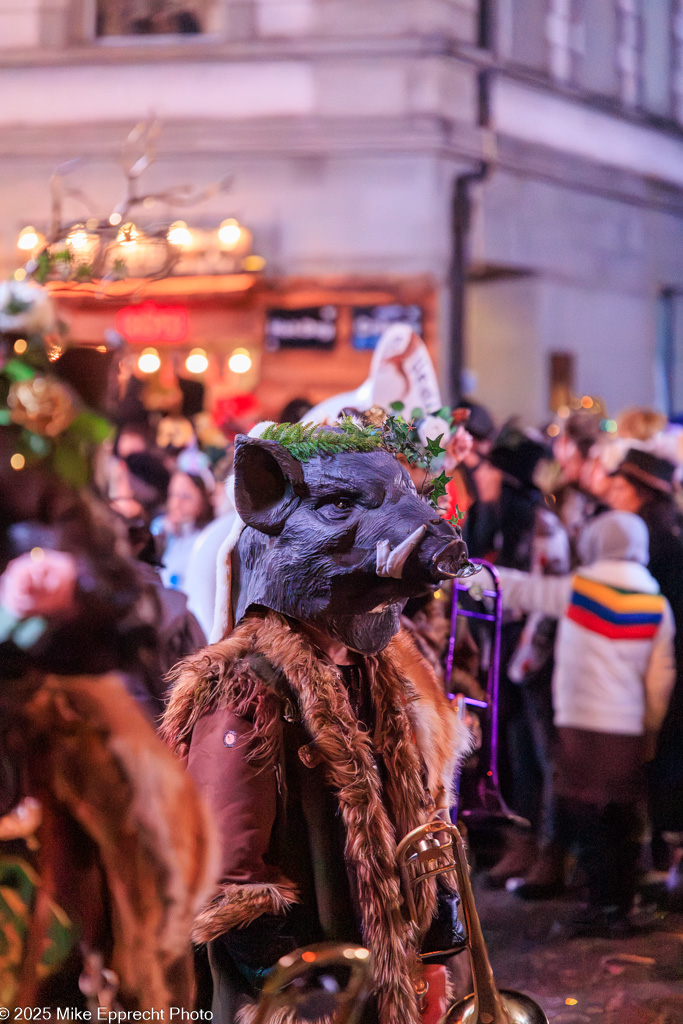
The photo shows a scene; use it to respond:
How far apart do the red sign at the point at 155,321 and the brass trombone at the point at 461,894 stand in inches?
435

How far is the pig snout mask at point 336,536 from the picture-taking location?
175cm

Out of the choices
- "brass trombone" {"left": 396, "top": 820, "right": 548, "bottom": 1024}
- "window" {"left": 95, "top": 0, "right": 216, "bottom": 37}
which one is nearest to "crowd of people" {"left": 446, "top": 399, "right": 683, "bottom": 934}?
"brass trombone" {"left": 396, "top": 820, "right": 548, "bottom": 1024}

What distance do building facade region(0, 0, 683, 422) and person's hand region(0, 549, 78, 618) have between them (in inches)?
390

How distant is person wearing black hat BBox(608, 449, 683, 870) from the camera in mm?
5055

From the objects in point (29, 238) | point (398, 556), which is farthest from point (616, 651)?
point (29, 238)

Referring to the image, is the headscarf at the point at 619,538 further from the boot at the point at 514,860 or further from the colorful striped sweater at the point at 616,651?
the boot at the point at 514,860

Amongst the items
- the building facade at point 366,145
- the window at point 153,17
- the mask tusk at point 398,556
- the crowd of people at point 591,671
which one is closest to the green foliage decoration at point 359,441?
the mask tusk at point 398,556

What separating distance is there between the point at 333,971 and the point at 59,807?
0.50 metres

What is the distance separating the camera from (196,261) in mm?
12109

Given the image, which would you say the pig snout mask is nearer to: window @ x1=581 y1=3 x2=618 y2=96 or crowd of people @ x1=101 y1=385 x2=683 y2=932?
crowd of people @ x1=101 y1=385 x2=683 y2=932

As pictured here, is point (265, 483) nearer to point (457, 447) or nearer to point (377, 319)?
point (457, 447)

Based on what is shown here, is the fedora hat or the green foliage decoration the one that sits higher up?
the green foliage decoration

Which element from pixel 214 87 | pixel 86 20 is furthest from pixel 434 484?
pixel 86 20

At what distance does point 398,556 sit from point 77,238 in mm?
3295
